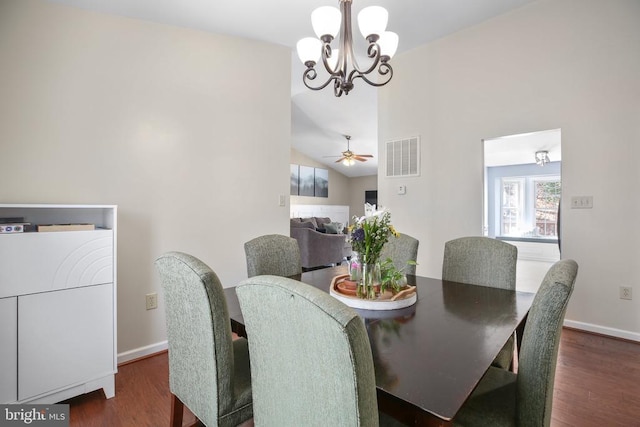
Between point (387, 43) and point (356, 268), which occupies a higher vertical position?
point (387, 43)

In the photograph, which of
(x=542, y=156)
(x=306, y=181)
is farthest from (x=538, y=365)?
(x=306, y=181)

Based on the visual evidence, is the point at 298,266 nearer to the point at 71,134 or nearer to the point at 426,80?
the point at 71,134

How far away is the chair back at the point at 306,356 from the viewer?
0.68m

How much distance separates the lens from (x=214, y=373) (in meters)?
1.11

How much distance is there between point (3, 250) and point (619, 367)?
3.71 m

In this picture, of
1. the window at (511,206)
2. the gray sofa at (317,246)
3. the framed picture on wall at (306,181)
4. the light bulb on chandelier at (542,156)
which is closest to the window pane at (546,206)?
the window at (511,206)

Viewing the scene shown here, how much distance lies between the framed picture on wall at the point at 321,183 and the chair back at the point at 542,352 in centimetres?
826

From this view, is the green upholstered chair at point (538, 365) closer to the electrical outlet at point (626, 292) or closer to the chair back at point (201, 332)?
the chair back at point (201, 332)

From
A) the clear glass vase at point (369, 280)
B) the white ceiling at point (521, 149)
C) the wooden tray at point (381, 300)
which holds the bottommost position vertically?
the wooden tray at point (381, 300)

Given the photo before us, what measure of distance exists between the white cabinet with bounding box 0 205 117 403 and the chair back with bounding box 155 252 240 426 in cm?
90

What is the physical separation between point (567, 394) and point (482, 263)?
2.93ft

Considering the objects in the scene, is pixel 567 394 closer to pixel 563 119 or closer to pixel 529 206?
pixel 563 119

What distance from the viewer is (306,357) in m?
0.77

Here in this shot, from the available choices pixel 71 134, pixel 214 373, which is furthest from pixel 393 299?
pixel 71 134
